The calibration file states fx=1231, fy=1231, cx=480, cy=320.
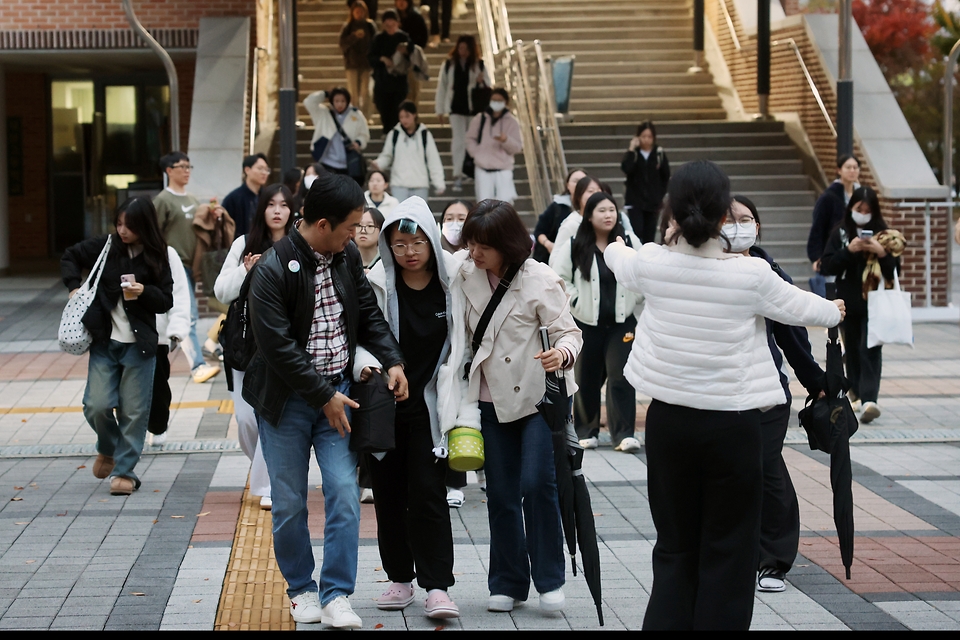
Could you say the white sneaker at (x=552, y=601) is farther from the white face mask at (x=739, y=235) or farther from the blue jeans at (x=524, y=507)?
the white face mask at (x=739, y=235)

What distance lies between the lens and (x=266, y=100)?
57.4ft

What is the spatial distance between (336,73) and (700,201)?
50.5ft

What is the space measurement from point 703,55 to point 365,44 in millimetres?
6068

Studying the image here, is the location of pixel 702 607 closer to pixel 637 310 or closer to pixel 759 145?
pixel 637 310

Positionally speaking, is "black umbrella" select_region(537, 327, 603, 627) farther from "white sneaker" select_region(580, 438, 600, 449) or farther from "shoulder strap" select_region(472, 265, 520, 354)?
"white sneaker" select_region(580, 438, 600, 449)


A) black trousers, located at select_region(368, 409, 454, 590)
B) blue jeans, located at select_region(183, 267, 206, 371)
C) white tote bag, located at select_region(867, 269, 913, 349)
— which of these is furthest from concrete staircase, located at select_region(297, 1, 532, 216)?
black trousers, located at select_region(368, 409, 454, 590)

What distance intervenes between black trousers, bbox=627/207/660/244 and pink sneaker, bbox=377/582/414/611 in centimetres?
904

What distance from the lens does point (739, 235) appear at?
171 inches

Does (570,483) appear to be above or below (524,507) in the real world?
above

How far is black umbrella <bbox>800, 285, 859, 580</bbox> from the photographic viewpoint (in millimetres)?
4883

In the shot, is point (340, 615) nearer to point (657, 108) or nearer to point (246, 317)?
point (246, 317)

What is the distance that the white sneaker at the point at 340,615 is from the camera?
4695 millimetres

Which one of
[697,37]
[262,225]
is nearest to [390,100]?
[697,37]

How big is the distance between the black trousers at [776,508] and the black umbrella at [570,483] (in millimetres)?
989
